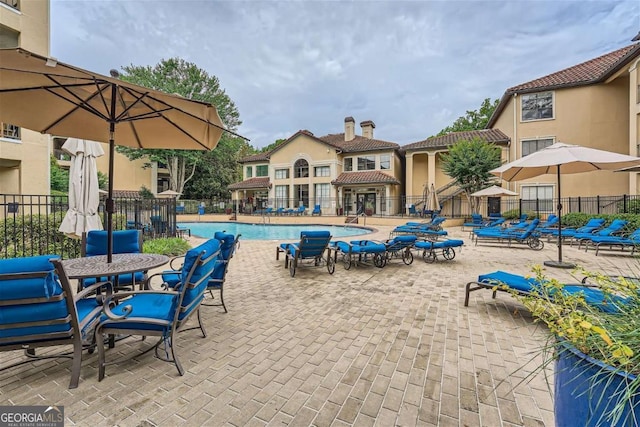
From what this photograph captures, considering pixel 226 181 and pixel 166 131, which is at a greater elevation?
pixel 226 181

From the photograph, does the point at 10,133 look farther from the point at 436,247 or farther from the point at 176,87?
Answer: the point at 176,87

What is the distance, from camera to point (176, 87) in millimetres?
29297

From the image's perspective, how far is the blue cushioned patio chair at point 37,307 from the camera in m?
1.99

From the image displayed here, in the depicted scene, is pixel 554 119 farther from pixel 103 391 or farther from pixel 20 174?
pixel 20 174

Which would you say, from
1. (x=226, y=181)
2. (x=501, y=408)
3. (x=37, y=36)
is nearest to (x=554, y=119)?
(x=501, y=408)

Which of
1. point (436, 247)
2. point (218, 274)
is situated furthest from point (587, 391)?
point (436, 247)

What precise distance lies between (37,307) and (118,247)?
237 cm

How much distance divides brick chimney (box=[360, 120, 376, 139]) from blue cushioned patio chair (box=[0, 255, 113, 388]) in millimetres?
30355

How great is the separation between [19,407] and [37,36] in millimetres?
16300

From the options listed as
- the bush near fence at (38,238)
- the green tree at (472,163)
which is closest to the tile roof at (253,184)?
the green tree at (472,163)

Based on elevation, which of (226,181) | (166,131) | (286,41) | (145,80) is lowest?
(166,131)

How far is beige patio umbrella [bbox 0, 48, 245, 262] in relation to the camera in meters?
2.60

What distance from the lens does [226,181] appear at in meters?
37.4

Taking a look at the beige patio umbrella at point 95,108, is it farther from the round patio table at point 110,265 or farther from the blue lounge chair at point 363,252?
the blue lounge chair at point 363,252
